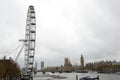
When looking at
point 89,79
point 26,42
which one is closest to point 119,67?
point 89,79

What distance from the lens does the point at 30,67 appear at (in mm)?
60188

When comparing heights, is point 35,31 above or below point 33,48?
above

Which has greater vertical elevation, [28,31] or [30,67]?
[28,31]

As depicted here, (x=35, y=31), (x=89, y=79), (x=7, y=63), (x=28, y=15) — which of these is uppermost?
(x=28, y=15)

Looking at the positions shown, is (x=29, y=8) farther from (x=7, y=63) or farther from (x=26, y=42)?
(x=7, y=63)

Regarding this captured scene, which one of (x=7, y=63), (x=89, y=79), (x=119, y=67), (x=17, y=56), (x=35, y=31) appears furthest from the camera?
Answer: (x=119, y=67)

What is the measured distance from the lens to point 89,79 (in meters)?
67.2

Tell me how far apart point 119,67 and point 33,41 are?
145929 millimetres

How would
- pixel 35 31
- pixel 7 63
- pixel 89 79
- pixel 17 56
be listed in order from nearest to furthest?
pixel 7 63
pixel 35 31
pixel 89 79
pixel 17 56

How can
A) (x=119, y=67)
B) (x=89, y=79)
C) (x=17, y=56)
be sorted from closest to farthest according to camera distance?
(x=89, y=79) → (x=17, y=56) → (x=119, y=67)

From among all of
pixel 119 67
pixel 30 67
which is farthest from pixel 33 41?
pixel 119 67

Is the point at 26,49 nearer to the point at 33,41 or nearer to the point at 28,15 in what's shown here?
the point at 33,41

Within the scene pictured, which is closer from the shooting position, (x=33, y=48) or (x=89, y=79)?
(x=33, y=48)

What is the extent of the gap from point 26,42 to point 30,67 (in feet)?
20.7
